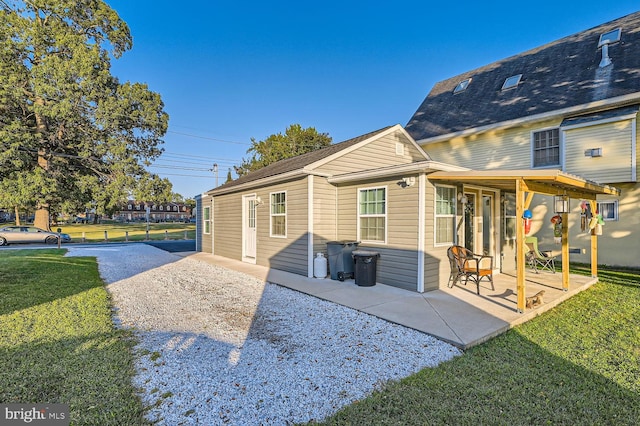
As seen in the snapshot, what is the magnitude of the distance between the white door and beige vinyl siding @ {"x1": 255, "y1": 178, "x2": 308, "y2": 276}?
1.80 ft

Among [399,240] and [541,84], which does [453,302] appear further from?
[541,84]

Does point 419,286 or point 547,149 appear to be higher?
point 547,149

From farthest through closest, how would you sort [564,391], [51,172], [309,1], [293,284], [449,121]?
[51,172]
[449,121]
[309,1]
[293,284]
[564,391]

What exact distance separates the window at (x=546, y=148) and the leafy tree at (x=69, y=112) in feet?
70.8

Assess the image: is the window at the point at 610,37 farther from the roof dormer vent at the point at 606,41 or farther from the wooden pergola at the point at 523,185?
the wooden pergola at the point at 523,185

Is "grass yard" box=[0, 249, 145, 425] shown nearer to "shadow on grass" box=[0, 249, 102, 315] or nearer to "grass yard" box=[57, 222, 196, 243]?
"shadow on grass" box=[0, 249, 102, 315]

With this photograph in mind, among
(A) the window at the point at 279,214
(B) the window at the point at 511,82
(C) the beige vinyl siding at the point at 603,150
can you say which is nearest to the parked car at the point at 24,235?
(A) the window at the point at 279,214

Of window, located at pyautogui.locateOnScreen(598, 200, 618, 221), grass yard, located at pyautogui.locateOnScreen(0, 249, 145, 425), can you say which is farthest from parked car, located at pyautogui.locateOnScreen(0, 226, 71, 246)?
window, located at pyautogui.locateOnScreen(598, 200, 618, 221)

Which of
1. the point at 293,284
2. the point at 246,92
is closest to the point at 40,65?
the point at 246,92

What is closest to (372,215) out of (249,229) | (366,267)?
(366,267)

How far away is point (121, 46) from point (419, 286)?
25674 millimetres

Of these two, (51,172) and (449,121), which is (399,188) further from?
(51,172)

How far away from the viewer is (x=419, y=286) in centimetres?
632

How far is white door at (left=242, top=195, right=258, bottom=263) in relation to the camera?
1069 cm
